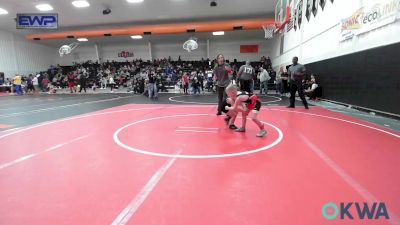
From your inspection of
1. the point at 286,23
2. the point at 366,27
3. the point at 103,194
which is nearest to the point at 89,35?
the point at 286,23

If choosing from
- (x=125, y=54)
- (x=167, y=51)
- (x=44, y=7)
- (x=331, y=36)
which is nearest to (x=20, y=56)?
(x=125, y=54)

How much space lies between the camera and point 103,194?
2414 millimetres

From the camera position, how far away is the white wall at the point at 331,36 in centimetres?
678

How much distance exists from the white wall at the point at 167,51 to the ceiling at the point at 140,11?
5.92 m

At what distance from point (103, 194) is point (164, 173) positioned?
0.74 meters

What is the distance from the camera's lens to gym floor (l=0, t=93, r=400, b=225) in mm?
2092

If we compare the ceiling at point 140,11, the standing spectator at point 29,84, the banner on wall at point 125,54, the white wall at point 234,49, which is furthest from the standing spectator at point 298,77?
the banner on wall at point 125,54

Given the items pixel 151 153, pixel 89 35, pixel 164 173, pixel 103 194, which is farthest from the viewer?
pixel 89 35

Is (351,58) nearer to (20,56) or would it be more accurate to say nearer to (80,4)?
(80,4)

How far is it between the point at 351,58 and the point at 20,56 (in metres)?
28.7

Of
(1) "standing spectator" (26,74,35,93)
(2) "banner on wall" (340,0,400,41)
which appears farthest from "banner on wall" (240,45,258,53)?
(1) "standing spectator" (26,74,35,93)

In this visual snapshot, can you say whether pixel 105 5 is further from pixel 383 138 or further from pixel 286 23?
pixel 383 138

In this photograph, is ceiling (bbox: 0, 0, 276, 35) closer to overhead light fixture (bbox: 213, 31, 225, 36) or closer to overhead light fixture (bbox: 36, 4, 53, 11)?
overhead light fixture (bbox: 36, 4, 53, 11)

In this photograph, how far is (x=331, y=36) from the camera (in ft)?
32.5
